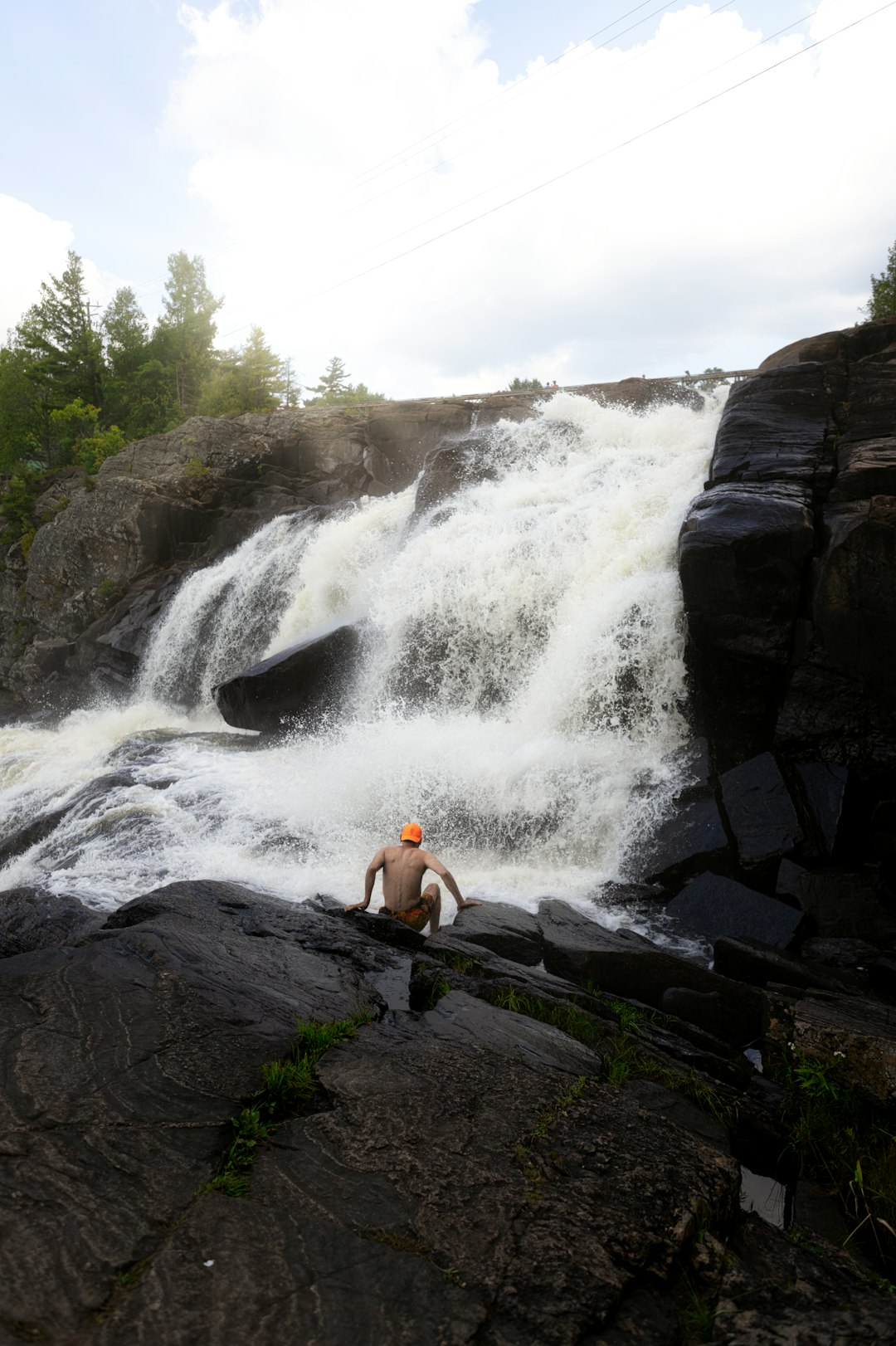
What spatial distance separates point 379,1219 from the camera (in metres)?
3.10

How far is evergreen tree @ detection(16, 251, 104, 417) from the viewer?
42.5 metres

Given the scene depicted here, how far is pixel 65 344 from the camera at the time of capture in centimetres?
4362

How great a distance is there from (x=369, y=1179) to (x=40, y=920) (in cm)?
561

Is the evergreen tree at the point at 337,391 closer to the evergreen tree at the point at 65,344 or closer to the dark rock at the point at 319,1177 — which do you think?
the evergreen tree at the point at 65,344

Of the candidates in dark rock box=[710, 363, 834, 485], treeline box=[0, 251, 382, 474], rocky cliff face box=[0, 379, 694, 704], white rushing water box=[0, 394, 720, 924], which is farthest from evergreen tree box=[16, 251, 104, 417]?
dark rock box=[710, 363, 834, 485]

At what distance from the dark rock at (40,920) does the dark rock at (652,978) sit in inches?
169

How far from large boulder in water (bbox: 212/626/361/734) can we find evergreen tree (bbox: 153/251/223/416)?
32461 millimetres

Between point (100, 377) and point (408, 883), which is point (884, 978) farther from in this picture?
point (100, 377)

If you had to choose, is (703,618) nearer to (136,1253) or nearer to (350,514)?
(136,1253)

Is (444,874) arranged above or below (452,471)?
below

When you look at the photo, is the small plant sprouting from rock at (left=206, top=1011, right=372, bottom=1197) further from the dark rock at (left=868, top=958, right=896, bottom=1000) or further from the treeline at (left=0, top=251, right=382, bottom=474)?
the treeline at (left=0, top=251, right=382, bottom=474)

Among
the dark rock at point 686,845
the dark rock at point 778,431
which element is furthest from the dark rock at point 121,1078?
the dark rock at point 778,431

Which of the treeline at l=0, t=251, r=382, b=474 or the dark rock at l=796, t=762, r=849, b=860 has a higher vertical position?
the treeline at l=0, t=251, r=382, b=474

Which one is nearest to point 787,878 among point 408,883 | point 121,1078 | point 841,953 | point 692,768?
point 841,953
